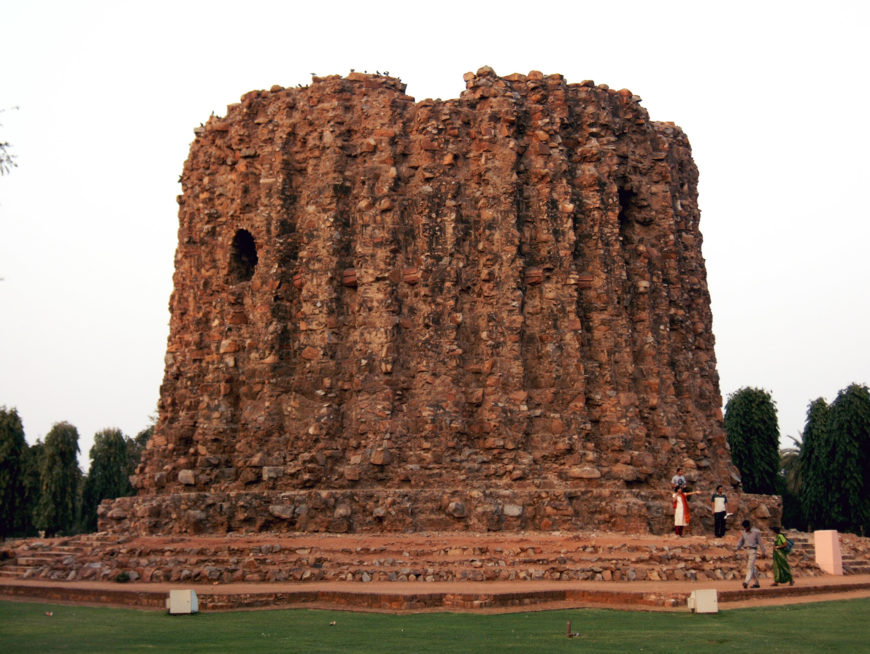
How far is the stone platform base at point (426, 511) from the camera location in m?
20.6

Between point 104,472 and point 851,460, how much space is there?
31072 millimetres

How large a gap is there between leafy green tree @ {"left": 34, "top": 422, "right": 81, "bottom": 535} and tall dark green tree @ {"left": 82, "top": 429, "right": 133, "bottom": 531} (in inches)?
150

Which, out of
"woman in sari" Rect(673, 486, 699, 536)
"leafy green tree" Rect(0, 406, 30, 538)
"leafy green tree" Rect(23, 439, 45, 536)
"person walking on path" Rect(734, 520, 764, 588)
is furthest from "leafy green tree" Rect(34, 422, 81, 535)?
"person walking on path" Rect(734, 520, 764, 588)

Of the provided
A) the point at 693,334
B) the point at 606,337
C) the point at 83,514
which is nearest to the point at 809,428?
the point at 693,334

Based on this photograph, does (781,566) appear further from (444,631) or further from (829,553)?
(444,631)

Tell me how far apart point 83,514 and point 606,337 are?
3431cm

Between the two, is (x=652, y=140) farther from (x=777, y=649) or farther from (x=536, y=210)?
(x=777, y=649)

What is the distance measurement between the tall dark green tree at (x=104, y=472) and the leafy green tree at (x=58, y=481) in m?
3.82

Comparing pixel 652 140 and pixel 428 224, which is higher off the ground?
pixel 652 140

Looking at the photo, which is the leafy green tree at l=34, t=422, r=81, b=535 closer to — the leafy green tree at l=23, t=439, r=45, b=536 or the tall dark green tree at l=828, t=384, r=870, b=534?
the leafy green tree at l=23, t=439, r=45, b=536

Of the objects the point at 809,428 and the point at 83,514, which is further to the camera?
the point at 83,514

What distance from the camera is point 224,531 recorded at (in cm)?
2133

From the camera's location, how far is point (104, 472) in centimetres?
4947

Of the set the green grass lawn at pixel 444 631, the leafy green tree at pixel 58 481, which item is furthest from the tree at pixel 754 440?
the leafy green tree at pixel 58 481
